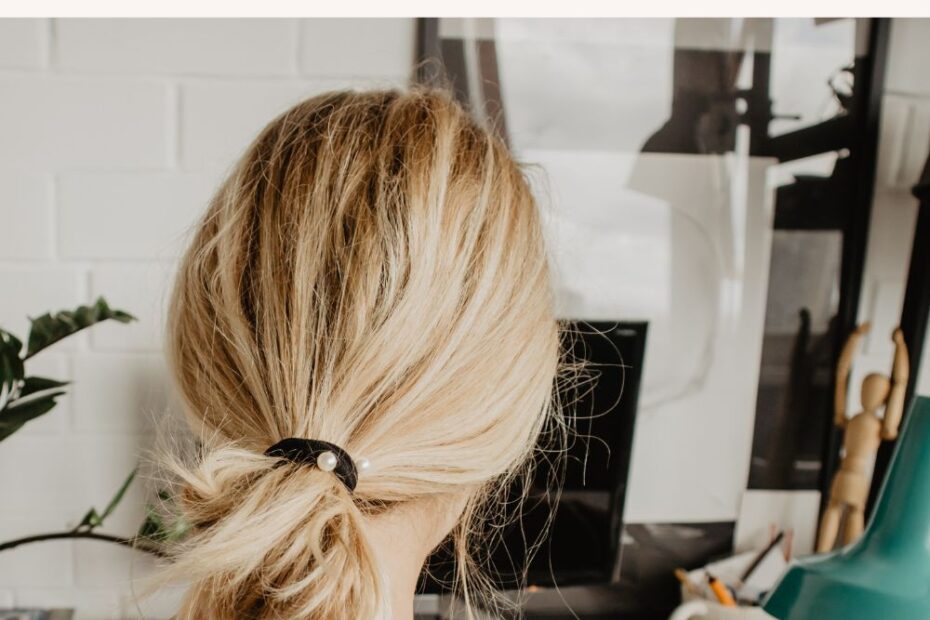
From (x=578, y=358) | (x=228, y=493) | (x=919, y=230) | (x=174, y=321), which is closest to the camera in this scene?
(x=228, y=493)

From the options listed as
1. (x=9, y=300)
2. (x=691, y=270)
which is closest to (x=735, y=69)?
(x=691, y=270)

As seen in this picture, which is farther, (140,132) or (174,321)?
(140,132)

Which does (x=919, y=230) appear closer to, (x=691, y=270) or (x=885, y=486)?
(x=691, y=270)

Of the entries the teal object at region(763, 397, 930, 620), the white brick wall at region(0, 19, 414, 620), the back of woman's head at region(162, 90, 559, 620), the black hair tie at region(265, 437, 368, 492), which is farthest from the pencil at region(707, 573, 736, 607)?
the white brick wall at region(0, 19, 414, 620)

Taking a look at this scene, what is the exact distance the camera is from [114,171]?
0.85m

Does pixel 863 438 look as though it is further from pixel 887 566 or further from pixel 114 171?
pixel 114 171

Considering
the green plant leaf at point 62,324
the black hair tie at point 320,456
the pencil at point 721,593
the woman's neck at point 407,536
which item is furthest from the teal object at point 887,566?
the green plant leaf at point 62,324

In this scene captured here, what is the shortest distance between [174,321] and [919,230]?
36.7 inches

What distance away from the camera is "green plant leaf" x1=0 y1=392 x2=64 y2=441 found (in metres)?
0.63

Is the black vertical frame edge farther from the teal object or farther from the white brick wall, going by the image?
the white brick wall

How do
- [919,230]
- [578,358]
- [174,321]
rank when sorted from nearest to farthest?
[174,321]
[578,358]
[919,230]

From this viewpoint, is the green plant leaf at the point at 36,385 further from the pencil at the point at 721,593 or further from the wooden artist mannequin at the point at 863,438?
the wooden artist mannequin at the point at 863,438

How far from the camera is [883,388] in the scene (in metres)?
0.82

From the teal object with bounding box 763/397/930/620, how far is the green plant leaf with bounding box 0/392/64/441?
710 millimetres
